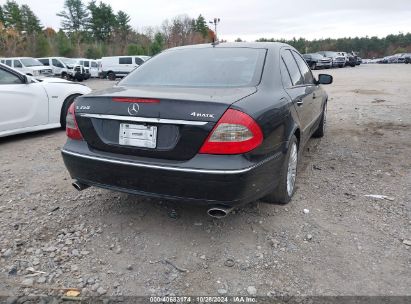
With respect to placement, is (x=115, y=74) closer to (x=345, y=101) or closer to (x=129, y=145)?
(x=345, y=101)

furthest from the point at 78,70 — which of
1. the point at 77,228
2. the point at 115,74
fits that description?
the point at 77,228

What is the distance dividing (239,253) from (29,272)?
150cm

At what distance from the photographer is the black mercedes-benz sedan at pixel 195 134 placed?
254 centimetres

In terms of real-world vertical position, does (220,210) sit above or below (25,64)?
below

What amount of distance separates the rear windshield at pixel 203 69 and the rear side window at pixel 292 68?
45 cm

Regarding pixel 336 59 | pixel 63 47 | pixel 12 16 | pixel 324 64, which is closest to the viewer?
pixel 324 64

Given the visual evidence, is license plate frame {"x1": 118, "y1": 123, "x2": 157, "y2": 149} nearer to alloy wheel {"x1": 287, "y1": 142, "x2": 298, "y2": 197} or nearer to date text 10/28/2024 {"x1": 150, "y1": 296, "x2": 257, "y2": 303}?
date text 10/28/2024 {"x1": 150, "y1": 296, "x2": 257, "y2": 303}

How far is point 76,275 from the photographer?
259 centimetres

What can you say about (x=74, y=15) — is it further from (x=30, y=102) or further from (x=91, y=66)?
(x=30, y=102)

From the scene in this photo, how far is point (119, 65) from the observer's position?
29.2m

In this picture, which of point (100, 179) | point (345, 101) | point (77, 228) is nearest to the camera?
point (100, 179)

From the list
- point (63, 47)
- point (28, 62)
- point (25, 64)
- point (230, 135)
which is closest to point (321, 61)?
point (28, 62)

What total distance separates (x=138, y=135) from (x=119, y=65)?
2796 centimetres

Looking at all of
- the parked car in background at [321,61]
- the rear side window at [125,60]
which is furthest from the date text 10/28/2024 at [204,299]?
the parked car in background at [321,61]
